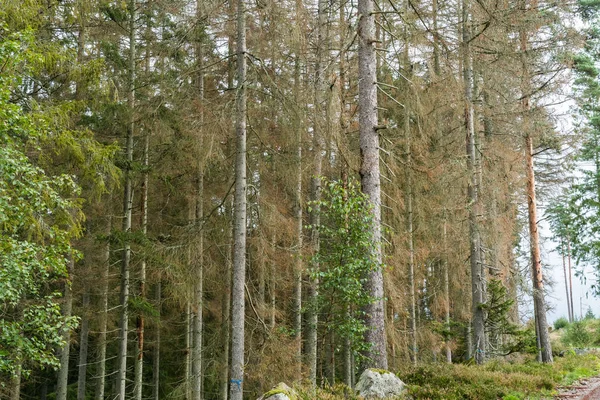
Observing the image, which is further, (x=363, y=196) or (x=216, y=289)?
(x=216, y=289)

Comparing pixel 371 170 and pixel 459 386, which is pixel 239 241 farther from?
pixel 459 386

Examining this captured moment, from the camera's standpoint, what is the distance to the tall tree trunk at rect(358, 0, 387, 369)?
8.34 metres

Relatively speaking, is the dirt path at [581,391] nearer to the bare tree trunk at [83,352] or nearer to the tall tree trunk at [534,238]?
the tall tree trunk at [534,238]

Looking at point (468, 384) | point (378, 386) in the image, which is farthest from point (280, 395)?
point (468, 384)

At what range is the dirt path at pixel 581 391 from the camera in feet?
27.2

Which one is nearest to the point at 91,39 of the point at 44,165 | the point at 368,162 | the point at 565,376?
the point at 44,165

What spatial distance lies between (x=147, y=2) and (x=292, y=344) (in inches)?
388

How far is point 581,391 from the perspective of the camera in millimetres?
8844

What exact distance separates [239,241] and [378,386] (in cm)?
470

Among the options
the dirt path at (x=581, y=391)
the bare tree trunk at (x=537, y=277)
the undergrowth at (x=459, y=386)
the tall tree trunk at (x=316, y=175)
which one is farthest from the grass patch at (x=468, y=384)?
the bare tree trunk at (x=537, y=277)

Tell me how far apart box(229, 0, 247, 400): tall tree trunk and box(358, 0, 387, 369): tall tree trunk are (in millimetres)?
2916

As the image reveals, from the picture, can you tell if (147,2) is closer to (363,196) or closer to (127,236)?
(127,236)

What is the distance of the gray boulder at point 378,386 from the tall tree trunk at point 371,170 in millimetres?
1048

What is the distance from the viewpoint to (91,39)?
1437 cm
